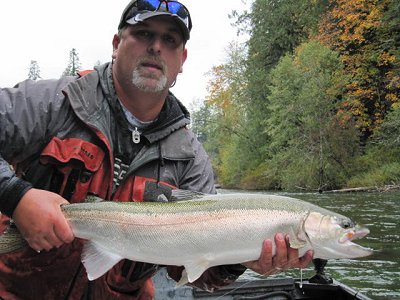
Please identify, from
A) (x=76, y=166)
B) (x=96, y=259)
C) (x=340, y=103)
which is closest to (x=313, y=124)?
(x=340, y=103)

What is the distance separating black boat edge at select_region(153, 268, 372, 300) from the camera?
17.2 feet

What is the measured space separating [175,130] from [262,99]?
34904 mm

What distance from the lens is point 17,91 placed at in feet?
9.20

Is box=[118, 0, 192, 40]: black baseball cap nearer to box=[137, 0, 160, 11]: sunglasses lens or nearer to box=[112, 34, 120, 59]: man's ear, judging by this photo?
box=[137, 0, 160, 11]: sunglasses lens

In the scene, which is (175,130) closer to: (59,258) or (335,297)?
(59,258)

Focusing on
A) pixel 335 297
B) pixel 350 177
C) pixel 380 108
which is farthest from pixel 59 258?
pixel 380 108

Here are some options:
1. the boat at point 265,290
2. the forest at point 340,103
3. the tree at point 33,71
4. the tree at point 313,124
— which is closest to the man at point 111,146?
the boat at point 265,290

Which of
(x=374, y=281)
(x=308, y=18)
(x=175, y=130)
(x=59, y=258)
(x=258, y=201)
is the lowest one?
(x=374, y=281)

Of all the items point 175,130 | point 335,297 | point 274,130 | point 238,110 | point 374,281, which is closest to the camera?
point 175,130

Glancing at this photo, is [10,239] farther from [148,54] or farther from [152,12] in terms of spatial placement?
[152,12]

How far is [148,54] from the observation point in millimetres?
3137

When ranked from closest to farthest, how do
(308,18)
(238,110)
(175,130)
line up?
(175,130), (308,18), (238,110)

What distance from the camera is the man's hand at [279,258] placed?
9.56ft

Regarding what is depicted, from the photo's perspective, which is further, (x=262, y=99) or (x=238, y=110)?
(x=238, y=110)
